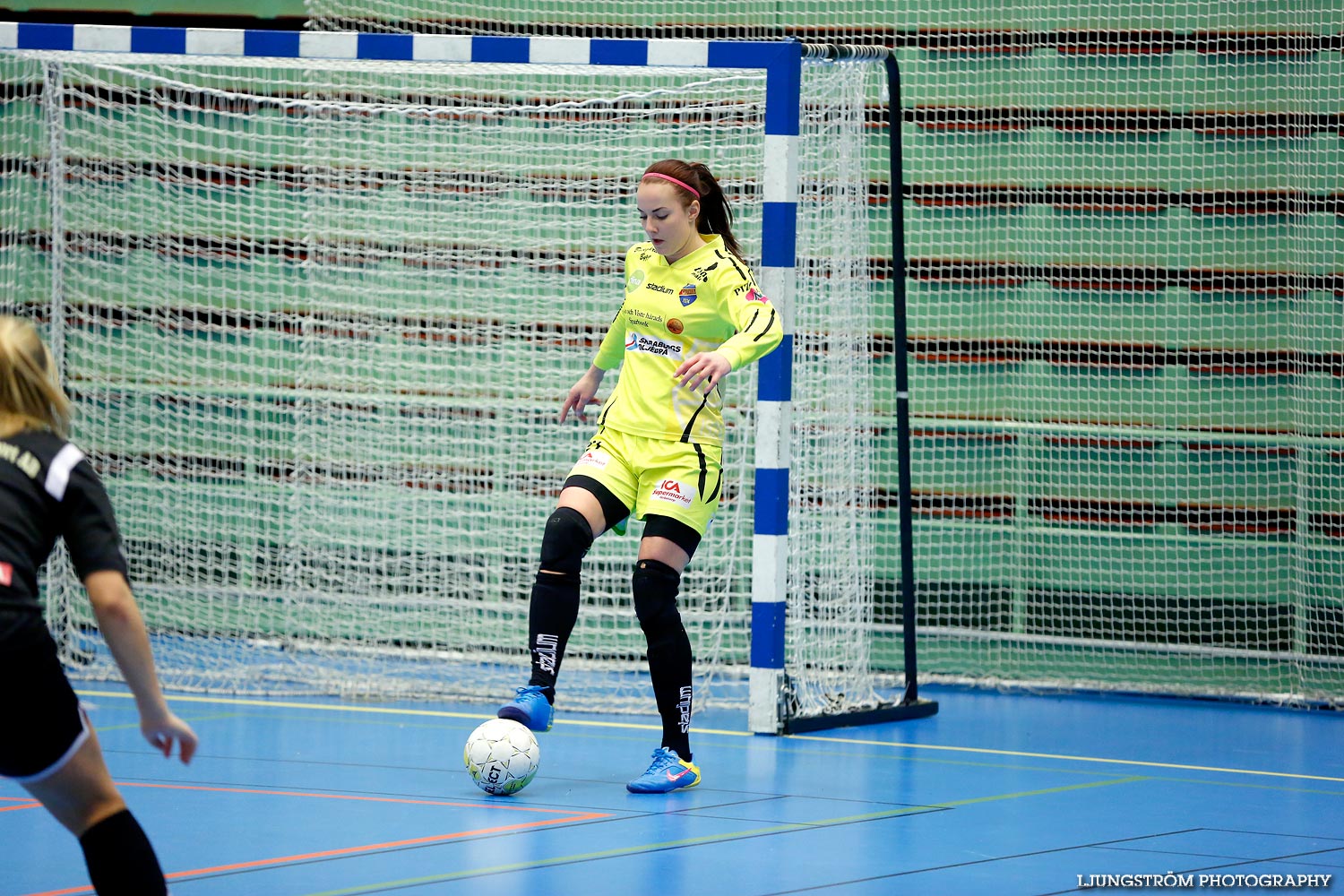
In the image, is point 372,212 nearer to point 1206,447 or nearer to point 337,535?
point 337,535

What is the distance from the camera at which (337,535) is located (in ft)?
28.5

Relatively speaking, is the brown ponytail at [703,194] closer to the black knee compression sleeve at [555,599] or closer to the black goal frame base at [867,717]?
the black knee compression sleeve at [555,599]

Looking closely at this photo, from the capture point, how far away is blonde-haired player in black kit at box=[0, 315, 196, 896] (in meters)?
2.94

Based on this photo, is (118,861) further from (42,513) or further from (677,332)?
(677,332)

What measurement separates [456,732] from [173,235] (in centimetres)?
403

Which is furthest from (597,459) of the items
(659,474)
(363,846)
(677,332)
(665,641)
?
(363,846)

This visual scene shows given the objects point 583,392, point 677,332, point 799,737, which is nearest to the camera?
point 677,332

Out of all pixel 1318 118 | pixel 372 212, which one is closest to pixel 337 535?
pixel 372 212

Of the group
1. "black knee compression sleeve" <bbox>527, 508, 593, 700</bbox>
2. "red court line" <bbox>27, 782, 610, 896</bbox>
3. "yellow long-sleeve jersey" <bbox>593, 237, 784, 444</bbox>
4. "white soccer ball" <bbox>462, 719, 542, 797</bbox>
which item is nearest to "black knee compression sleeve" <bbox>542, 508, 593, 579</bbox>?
"black knee compression sleeve" <bbox>527, 508, 593, 700</bbox>

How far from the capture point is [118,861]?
3.03 meters

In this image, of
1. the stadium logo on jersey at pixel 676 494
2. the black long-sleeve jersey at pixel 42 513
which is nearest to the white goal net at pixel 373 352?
the stadium logo on jersey at pixel 676 494

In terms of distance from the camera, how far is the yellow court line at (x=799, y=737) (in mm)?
6152

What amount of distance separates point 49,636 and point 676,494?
2.71 metres

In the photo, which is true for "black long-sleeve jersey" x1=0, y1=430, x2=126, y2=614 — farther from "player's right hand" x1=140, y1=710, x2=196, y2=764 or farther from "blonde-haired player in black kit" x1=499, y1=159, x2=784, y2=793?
"blonde-haired player in black kit" x1=499, y1=159, x2=784, y2=793
